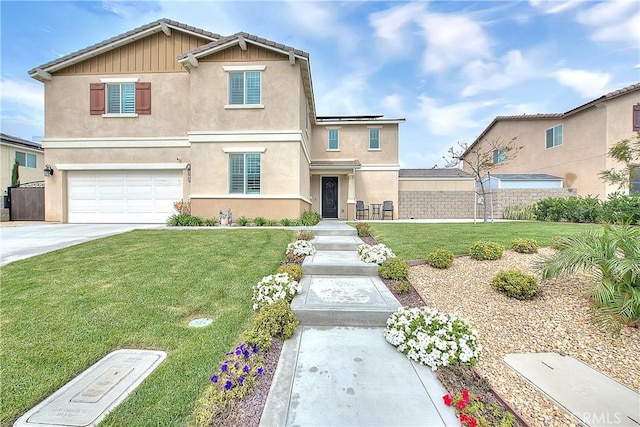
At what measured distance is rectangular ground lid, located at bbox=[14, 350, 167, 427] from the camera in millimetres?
1878

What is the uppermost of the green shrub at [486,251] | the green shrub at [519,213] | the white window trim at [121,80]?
the white window trim at [121,80]

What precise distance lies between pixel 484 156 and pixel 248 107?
35.3 feet

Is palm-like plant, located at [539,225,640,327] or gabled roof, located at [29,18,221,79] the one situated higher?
Answer: gabled roof, located at [29,18,221,79]

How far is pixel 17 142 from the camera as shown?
1914cm

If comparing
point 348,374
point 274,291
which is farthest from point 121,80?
point 348,374

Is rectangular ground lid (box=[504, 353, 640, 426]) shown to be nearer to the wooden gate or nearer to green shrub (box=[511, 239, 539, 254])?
green shrub (box=[511, 239, 539, 254])

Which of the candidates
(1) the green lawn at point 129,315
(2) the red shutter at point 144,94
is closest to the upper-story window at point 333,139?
(2) the red shutter at point 144,94

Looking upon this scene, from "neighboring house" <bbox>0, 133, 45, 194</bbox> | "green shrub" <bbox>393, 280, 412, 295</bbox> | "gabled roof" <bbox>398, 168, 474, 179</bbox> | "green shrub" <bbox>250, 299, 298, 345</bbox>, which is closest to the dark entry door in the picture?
"gabled roof" <bbox>398, 168, 474, 179</bbox>

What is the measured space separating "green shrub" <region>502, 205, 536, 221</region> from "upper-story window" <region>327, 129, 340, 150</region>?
10.6m

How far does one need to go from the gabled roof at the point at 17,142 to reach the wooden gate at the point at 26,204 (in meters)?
8.40

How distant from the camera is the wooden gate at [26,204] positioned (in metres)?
13.4

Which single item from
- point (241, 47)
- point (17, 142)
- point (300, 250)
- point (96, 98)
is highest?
point (241, 47)

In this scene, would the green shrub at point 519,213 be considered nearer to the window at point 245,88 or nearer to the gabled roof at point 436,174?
the gabled roof at point 436,174

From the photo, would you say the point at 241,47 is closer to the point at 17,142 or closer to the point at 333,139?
the point at 333,139
